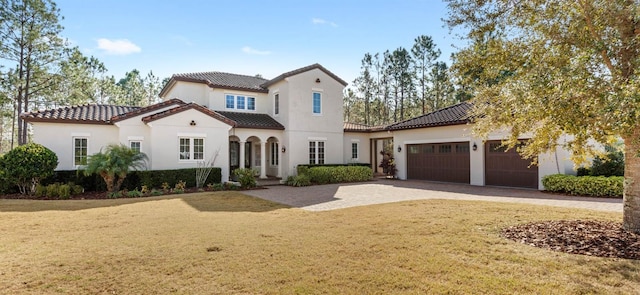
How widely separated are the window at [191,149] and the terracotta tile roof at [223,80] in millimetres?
4422

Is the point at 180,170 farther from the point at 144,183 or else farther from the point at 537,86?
the point at 537,86

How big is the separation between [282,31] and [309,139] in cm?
743

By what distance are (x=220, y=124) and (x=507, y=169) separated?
50.7 ft

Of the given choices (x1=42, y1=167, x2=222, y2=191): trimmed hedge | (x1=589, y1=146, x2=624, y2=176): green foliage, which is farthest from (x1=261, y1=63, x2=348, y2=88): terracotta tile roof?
(x1=589, y1=146, x2=624, y2=176): green foliage

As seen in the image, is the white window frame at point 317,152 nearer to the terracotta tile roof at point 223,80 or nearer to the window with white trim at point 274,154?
the window with white trim at point 274,154

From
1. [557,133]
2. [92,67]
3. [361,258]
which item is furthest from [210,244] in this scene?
[92,67]

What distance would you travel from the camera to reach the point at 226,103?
21.2m

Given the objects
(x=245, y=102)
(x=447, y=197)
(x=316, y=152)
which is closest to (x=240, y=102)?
(x=245, y=102)

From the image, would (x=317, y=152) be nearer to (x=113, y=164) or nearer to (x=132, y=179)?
(x=132, y=179)

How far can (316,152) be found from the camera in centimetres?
2147

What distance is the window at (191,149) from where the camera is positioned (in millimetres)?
17250

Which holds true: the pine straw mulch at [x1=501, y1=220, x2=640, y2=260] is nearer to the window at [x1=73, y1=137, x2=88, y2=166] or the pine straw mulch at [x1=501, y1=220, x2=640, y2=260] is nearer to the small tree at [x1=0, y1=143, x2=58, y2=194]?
the small tree at [x1=0, y1=143, x2=58, y2=194]

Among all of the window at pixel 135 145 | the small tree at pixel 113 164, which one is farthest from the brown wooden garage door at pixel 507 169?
the window at pixel 135 145

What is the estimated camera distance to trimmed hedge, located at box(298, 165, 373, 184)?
754 inches
